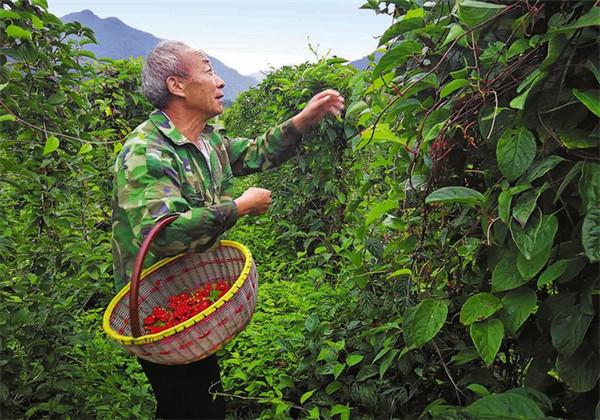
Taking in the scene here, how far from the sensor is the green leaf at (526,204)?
0.85 m

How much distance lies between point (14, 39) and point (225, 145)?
945 mm

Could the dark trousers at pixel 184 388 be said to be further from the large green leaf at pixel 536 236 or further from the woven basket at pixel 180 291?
the large green leaf at pixel 536 236

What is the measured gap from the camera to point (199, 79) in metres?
1.93

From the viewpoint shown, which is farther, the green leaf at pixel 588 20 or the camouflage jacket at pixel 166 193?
the camouflage jacket at pixel 166 193

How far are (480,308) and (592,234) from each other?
27 centimetres

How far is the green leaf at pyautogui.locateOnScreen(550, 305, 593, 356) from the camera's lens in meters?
0.88

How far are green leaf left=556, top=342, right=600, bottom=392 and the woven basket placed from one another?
96 cm

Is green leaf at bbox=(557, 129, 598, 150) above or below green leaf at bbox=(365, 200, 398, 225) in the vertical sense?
above

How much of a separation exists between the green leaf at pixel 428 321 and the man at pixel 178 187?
86 cm

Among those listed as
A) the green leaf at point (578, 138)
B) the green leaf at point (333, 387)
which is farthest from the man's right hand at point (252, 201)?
the green leaf at point (578, 138)

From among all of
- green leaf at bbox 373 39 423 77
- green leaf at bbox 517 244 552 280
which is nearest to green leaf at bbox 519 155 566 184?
green leaf at bbox 517 244 552 280

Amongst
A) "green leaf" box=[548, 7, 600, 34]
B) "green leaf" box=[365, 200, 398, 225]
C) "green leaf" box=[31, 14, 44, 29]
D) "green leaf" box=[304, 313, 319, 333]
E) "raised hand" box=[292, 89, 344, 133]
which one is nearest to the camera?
"green leaf" box=[548, 7, 600, 34]

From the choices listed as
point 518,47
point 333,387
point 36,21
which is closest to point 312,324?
point 333,387

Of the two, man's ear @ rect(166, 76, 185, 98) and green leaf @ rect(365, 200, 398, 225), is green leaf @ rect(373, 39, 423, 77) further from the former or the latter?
man's ear @ rect(166, 76, 185, 98)
